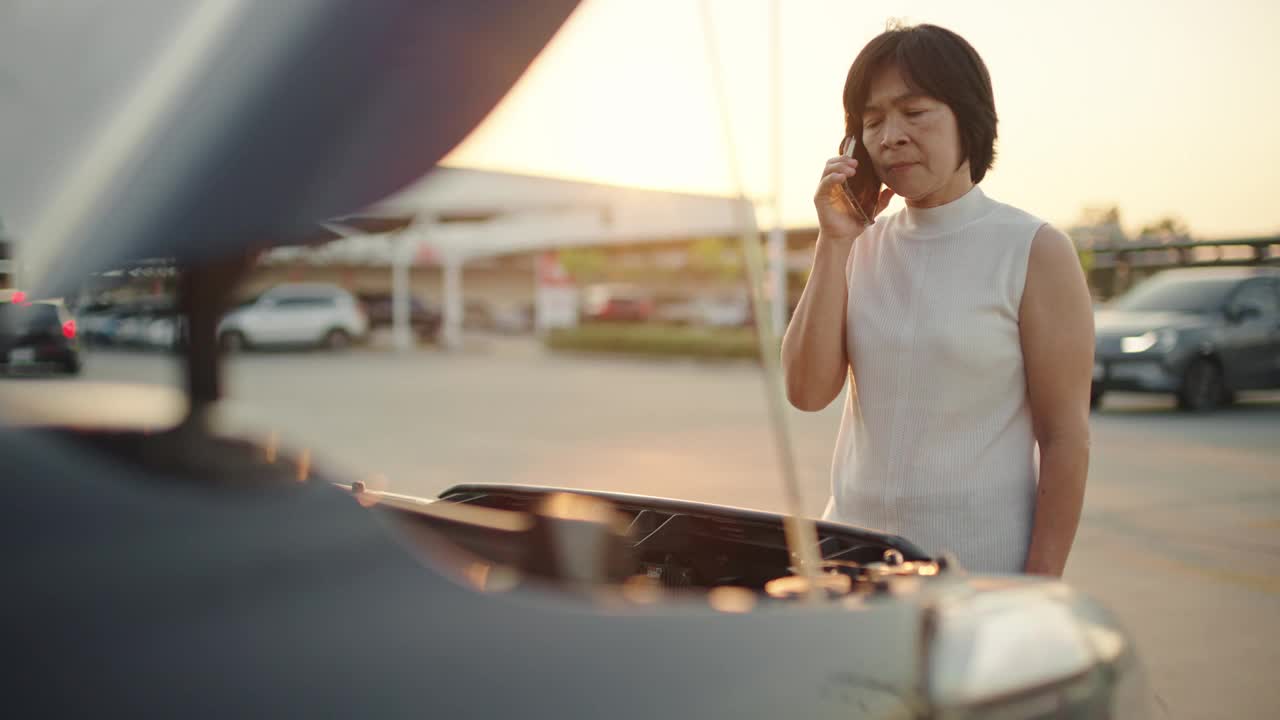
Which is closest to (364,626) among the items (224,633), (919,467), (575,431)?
(224,633)

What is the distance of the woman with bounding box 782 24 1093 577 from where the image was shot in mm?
1863

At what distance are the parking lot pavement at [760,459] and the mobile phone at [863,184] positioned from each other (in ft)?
→ 3.33

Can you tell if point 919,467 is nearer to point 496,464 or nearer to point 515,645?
point 515,645

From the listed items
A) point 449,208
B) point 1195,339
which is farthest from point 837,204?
point 1195,339

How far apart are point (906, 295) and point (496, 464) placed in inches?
281

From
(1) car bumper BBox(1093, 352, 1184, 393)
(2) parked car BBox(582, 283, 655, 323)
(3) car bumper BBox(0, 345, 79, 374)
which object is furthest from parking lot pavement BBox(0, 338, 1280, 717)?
(2) parked car BBox(582, 283, 655, 323)

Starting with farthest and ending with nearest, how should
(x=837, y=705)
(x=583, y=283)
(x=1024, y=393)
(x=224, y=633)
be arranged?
(x=583, y=283), (x=1024, y=393), (x=837, y=705), (x=224, y=633)

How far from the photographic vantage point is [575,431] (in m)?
11.1

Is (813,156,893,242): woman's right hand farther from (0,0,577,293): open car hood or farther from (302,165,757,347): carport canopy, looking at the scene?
(0,0,577,293): open car hood

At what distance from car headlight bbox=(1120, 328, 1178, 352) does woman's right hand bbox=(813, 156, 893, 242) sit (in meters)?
10.9

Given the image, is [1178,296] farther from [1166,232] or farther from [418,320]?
[418,320]

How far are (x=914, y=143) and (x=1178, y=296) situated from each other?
1235cm

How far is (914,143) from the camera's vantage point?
6.28 ft

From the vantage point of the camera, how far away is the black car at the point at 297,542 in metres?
0.89
